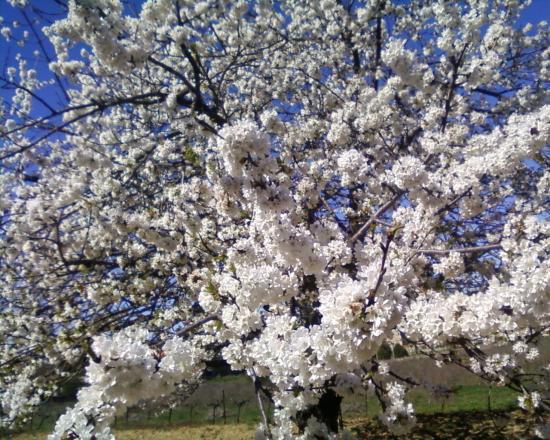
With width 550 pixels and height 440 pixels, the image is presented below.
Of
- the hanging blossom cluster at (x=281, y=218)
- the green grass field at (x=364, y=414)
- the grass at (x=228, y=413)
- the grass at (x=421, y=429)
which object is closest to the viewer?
the hanging blossom cluster at (x=281, y=218)

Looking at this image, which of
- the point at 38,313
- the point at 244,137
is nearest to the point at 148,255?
the point at 38,313

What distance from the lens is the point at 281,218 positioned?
302 centimetres

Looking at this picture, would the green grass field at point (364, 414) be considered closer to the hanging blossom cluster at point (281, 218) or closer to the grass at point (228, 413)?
the grass at point (228, 413)

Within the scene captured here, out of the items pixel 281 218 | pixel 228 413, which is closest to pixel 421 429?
pixel 281 218

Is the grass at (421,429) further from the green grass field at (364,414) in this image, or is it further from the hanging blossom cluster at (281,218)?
the hanging blossom cluster at (281,218)

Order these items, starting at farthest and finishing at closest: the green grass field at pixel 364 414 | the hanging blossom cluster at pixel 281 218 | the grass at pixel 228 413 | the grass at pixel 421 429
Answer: the grass at pixel 228 413 → the green grass field at pixel 364 414 → the grass at pixel 421 429 → the hanging blossom cluster at pixel 281 218

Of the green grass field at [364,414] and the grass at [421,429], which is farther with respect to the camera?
the green grass field at [364,414]

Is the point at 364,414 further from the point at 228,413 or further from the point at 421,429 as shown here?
the point at 228,413

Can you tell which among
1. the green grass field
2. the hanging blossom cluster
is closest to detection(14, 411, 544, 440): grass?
the green grass field

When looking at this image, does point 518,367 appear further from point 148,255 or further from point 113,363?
point 148,255

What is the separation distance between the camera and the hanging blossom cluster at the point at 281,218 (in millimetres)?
2531

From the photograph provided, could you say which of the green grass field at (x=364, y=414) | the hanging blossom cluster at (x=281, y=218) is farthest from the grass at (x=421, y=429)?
the hanging blossom cluster at (x=281, y=218)

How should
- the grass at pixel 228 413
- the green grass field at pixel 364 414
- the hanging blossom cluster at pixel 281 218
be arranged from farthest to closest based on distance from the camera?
the grass at pixel 228 413 → the green grass field at pixel 364 414 → the hanging blossom cluster at pixel 281 218

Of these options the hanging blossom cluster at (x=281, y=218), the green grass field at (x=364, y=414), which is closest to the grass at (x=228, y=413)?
the green grass field at (x=364, y=414)
